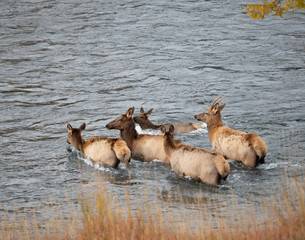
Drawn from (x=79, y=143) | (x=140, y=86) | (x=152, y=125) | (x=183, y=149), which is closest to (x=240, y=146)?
(x=183, y=149)

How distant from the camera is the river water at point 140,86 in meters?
12.5

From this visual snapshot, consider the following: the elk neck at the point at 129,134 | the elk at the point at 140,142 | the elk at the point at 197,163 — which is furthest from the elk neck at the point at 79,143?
the elk at the point at 197,163

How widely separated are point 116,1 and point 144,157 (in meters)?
22.3

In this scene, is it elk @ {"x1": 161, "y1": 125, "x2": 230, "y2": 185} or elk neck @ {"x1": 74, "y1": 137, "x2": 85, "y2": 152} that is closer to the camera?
elk @ {"x1": 161, "y1": 125, "x2": 230, "y2": 185}

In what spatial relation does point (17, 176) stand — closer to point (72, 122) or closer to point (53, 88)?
point (72, 122)

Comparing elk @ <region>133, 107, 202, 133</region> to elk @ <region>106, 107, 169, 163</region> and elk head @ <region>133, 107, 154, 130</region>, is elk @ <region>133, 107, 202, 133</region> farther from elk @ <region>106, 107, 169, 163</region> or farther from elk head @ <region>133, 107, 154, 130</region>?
elk @ <region>106, 107, 169, 163</region>

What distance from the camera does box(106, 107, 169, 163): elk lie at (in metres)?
14.0

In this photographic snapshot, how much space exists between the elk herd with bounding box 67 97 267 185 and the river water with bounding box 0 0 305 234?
0.76ft

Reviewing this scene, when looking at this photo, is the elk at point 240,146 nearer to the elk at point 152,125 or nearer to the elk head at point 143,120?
the elk at point 152,125

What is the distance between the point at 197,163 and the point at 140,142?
254 cm

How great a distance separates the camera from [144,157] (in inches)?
559

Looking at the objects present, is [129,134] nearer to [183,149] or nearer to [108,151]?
[108,151]

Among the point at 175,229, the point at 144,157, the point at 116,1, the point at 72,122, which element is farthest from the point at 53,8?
the point at 175,229

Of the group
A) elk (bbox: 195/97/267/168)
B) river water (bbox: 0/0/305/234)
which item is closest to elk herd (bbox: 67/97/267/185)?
elk (bbox: 195/97/267/168)
